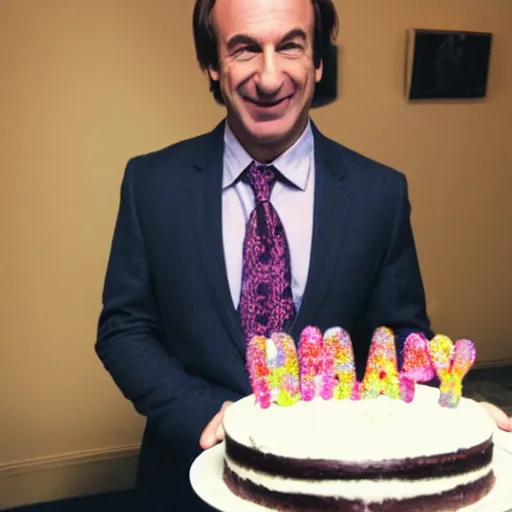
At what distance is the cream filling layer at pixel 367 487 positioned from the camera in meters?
0.88

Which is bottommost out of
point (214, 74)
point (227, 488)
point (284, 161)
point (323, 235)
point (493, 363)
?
point (493, 363)

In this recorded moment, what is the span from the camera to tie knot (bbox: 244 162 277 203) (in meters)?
1.26

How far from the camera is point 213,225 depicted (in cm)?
125

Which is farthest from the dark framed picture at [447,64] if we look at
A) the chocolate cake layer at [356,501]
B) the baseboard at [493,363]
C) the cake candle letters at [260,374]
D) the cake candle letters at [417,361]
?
the chocolate cake layer at [356,501]

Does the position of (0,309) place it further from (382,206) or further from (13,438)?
(382,206)

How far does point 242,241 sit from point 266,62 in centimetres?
28

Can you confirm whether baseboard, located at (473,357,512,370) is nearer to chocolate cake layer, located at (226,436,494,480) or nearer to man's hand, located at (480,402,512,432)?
man's hand, located at (480,402,512,432)

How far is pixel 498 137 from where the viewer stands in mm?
2873

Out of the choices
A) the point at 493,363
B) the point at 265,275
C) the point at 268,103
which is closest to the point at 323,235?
the point at 265,275

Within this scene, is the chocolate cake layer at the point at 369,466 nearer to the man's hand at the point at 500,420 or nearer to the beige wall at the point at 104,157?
the man's hand at the point at 500,420

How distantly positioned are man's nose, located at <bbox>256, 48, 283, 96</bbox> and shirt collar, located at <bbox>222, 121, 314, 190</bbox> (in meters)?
0.13

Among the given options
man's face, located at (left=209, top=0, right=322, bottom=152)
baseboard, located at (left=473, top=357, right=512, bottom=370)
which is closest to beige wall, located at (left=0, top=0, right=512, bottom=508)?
baseboard, located at (left=473, top=357, right=512, bottom=370)

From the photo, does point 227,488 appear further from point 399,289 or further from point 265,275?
point 399,289

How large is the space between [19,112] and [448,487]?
1.85m
